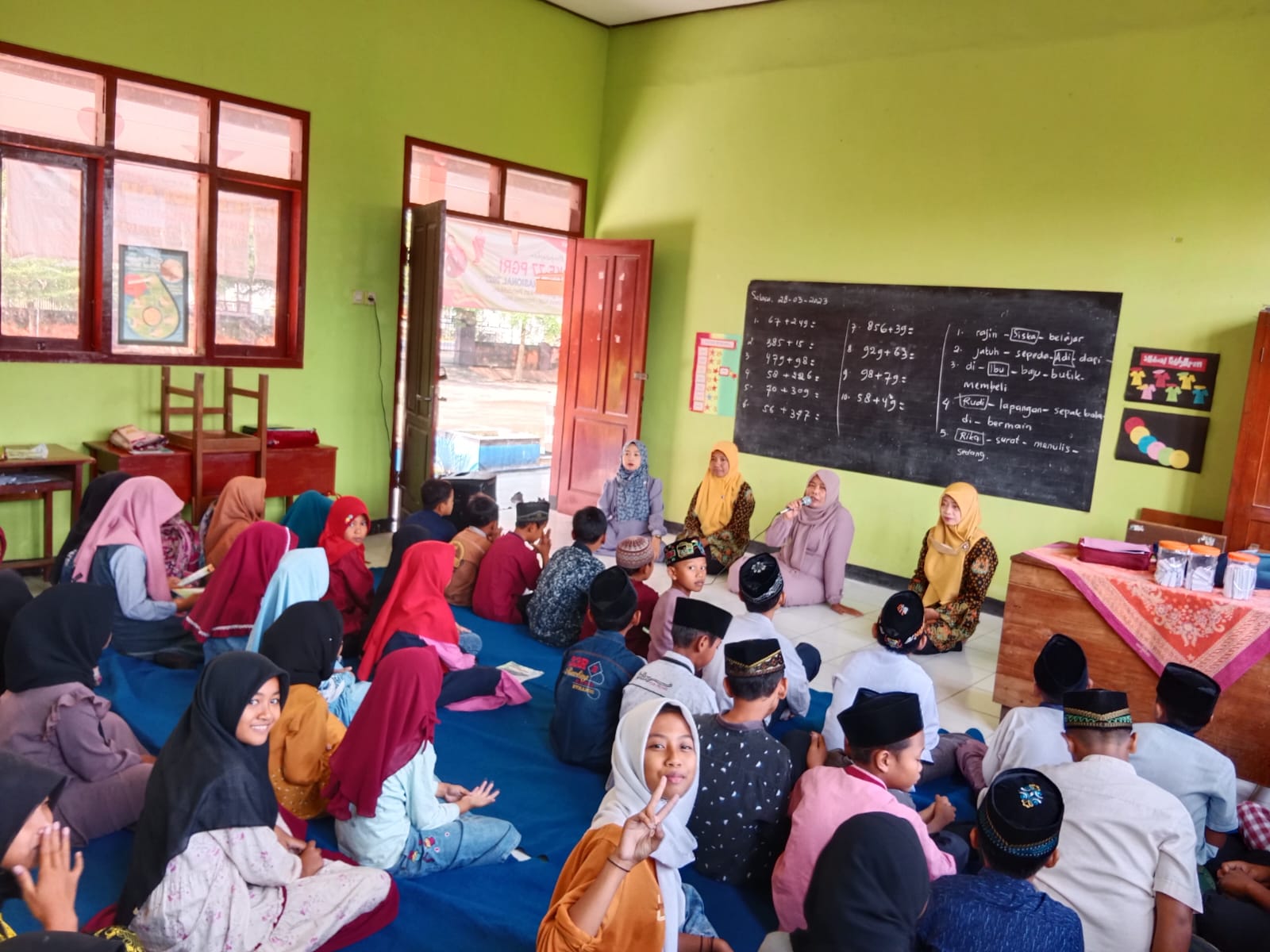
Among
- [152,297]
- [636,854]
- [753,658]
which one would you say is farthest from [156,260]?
[636,854]

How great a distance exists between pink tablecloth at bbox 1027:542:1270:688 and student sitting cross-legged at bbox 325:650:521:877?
2638 mm

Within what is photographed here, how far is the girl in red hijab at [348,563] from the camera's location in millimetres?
4160

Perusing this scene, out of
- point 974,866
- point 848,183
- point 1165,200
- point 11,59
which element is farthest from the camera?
point 848,183

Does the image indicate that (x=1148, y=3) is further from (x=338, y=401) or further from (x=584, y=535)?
(x=338, y=401)

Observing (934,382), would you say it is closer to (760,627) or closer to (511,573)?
(511,573)

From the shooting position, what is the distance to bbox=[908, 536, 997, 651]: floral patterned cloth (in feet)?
16.3

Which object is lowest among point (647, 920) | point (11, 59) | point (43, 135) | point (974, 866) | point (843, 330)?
point (974, 866)

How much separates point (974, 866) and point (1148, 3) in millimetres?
4730

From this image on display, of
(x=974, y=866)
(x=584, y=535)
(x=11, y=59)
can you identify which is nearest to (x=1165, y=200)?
(x=584, y=535)

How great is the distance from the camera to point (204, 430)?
18.4 feet

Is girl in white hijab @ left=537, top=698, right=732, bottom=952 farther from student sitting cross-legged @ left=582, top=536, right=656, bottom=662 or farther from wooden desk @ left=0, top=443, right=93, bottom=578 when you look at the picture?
wooden desk @ left=0, top=443, right=93, bottom=578

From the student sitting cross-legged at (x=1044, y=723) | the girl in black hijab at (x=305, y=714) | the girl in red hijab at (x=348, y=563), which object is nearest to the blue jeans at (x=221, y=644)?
the girl in red hijab at (x=348, y=563)

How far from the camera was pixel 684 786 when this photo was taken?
1872 millimetres

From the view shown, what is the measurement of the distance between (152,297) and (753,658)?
15.1 feet
